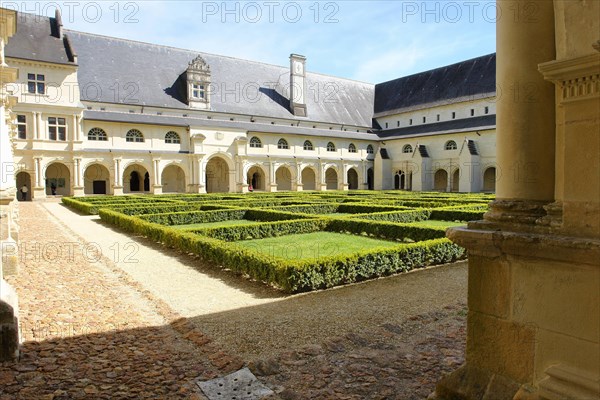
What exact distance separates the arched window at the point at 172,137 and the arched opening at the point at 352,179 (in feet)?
65.5

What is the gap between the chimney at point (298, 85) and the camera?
139ft

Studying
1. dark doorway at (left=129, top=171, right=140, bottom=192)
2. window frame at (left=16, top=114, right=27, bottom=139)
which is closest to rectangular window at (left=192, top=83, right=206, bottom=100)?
dark doorway at (left=129, top=171, right=140, bottom=192)

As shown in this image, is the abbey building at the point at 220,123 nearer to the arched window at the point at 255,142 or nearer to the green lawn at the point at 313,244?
the arched window at the point at 255,142

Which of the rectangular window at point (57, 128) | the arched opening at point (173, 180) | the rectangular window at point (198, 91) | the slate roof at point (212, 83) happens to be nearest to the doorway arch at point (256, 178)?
the slate roof at point (212, 83)

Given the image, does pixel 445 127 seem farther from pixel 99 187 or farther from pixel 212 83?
pixel 99 187

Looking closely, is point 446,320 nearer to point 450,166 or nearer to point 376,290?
point 376,290

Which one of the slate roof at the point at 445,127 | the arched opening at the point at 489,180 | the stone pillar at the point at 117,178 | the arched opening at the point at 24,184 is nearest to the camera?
the arched opening at the point at 24,184

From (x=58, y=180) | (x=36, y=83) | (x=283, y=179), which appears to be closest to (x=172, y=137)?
(x=58, y=180)

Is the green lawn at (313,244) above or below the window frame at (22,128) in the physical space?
below

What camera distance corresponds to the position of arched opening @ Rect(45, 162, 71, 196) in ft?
109

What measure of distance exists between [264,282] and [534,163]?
534 cm

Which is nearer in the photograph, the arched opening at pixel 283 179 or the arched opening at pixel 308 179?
the arched opening at pixel 283 179

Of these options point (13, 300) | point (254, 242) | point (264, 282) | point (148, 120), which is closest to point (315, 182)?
point (148, 120)

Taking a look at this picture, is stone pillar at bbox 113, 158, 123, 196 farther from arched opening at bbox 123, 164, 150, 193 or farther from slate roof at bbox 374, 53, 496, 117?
slate roof at bbox 374, 53, 496, 117
